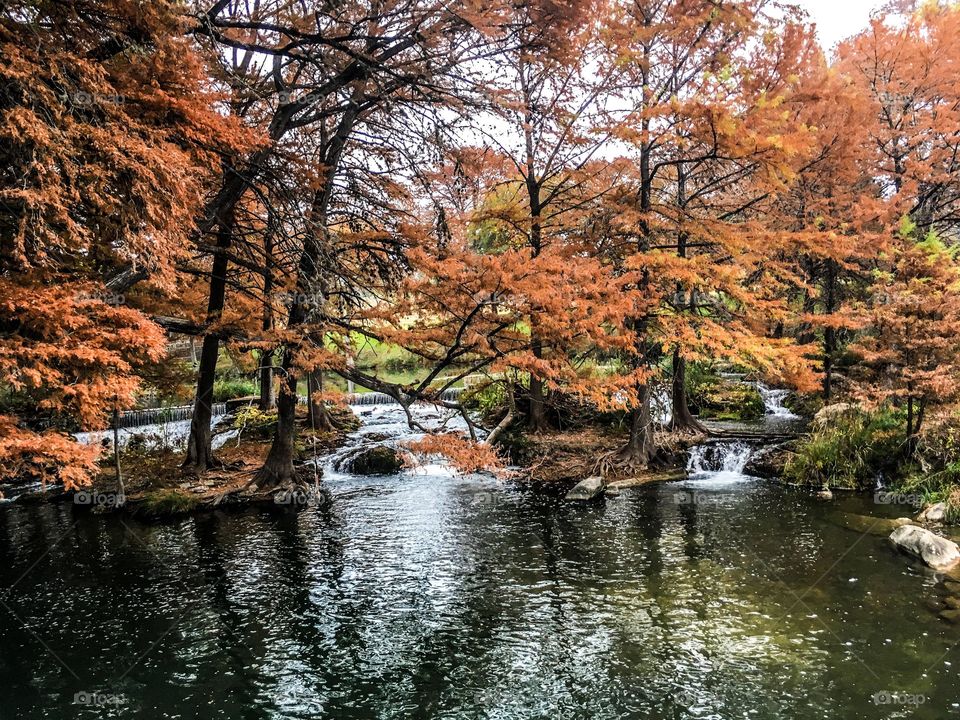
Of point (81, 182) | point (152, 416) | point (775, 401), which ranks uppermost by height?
point (81, 182)

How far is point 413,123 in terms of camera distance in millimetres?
9664

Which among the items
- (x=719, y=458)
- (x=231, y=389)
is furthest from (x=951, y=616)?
(x=231, y=389)

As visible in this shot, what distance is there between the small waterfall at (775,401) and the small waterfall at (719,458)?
400 centimetres

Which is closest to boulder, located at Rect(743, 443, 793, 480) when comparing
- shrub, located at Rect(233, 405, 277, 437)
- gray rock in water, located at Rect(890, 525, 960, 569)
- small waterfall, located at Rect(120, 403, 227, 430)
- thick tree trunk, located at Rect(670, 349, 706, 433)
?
thick tree trunk, located at Rect(670, 349, 706, 433)

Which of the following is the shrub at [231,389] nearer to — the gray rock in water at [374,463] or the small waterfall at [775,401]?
the gray rock in water at [374,463]

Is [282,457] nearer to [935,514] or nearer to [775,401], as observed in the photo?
[935,514]

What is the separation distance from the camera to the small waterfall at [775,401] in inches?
669

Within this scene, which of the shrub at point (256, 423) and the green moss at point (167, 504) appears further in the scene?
the shrub at point (256, 423)

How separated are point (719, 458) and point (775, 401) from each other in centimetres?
587

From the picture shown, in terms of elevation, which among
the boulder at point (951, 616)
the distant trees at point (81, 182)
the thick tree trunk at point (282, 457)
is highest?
the distant trees at point (81, 182)

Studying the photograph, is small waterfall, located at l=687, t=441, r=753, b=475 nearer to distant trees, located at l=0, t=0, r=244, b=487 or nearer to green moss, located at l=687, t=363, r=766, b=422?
green moss, located at l=687, t=363, r=766, b=422

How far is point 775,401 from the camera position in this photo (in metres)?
17.9

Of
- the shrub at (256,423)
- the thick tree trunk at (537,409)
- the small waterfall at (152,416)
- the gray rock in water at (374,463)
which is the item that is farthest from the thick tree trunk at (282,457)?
the small waterfall at (152,416)

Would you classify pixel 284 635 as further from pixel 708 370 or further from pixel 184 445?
pixel 708 370
